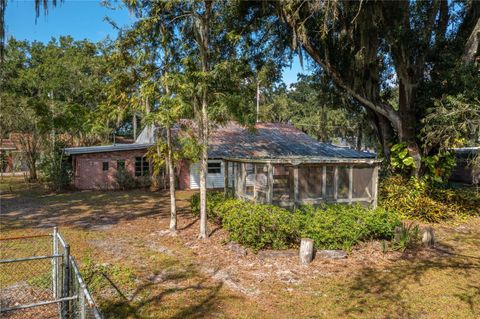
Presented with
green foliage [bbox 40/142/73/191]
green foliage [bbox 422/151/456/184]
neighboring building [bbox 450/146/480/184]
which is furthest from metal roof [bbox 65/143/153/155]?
neighboring building [bbox 450/146/480/184]

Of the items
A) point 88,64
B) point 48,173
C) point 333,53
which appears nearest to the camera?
point 333,53

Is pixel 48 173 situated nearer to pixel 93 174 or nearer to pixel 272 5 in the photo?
pixel 93 174

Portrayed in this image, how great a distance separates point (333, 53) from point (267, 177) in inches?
267

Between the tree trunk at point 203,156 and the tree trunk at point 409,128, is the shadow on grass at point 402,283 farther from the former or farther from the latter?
the tree trunk at point 409,128

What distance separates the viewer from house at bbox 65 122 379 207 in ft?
35.4

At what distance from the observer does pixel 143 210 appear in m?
14.8

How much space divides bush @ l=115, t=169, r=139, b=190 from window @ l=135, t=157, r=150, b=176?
708 mm

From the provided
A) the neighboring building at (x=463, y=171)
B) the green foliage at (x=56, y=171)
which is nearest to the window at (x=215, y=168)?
the green foliage at (x=56, y=171)

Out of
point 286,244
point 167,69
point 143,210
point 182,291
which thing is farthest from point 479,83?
point 143,210

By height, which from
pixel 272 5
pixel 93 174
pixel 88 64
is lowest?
pixel 93 174

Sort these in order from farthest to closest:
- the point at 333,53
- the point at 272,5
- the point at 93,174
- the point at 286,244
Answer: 1. the point at 93,174
2. the point at 333,53
3. the point at 272,5
4. the point at 286,244

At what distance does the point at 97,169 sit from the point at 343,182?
1612 cm

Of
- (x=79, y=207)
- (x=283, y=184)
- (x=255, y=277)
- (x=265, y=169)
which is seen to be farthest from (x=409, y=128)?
(x=79, y=207)

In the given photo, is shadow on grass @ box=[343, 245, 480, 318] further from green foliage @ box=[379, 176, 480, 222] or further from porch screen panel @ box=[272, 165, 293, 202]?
green foliage @ box=[379, 176, 480, 222]
